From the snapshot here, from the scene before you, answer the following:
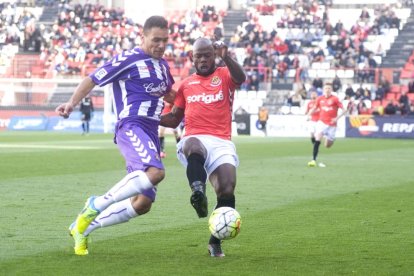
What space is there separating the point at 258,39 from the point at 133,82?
47.4 meters

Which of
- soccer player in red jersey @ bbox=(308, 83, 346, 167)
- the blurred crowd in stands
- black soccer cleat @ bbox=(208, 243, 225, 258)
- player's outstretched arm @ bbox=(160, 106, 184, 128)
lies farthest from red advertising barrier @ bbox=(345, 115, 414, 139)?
black soccer cleat @ bbox=(208, 243, 225, 258)

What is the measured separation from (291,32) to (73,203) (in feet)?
142

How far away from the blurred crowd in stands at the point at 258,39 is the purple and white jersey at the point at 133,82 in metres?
37.9

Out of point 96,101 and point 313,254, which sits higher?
point 313,254

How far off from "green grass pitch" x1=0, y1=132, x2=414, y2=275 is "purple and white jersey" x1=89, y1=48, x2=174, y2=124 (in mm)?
1360

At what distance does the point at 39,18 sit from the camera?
65.6 meters

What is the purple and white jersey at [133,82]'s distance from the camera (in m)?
9.82

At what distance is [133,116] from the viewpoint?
9.83 metres

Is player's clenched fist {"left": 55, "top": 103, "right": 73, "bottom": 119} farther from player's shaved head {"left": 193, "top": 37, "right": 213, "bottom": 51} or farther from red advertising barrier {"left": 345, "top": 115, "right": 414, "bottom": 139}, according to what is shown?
red advertising barrier {"left": 345, "top": 115, "right": 414, "bottom": 139}

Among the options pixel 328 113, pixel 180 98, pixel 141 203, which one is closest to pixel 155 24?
pixel 180 98

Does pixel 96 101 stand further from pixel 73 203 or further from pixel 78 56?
pixel 73 203

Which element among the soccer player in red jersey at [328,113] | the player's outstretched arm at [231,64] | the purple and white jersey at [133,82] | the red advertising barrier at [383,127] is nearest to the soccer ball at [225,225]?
the purple and white jersey at [133,82]

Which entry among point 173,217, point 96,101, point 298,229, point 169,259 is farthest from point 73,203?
point 96,101

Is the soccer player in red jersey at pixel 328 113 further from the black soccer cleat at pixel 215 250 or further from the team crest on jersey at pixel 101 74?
the team crest on jersey at pixel 101 74
